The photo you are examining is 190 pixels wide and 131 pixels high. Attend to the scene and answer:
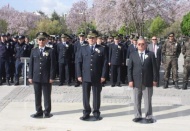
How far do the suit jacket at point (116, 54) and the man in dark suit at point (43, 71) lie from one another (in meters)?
5.07

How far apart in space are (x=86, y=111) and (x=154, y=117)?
5.14 feet

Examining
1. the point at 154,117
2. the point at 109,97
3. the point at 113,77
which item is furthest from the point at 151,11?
the point at 154,117

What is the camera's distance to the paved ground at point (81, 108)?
7.27m

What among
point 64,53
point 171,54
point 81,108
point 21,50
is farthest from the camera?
point 64,53

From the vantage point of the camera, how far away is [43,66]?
8031 millimetres

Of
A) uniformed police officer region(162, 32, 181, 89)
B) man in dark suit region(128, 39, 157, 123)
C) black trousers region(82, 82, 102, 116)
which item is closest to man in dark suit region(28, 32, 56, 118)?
black trousers region(82, 82, 102, 116)

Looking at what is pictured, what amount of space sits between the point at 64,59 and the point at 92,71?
5148 millimetres

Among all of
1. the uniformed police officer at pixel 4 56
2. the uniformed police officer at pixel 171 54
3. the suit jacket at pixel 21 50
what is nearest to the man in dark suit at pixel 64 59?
the suit jacket at pixel 21 50

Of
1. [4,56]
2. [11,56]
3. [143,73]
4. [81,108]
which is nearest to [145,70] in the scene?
[143,73]

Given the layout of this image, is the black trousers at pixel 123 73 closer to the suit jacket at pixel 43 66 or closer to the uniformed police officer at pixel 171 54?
the uniformed police officer at pixel 171 54

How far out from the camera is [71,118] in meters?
7.94

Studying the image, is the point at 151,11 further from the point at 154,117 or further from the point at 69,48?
the point at 154,117

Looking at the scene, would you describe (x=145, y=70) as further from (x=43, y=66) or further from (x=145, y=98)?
(x=43, y=66)

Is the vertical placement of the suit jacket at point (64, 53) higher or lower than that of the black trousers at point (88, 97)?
higher
